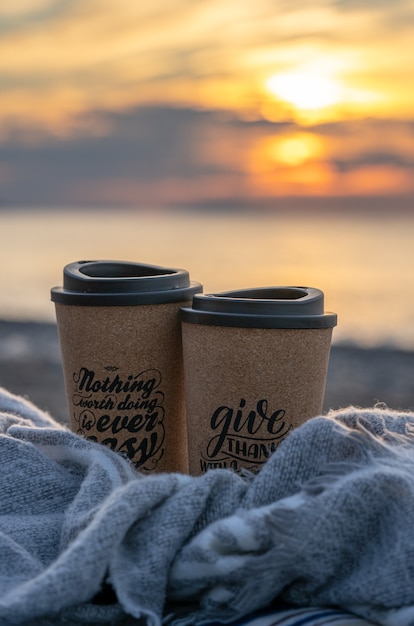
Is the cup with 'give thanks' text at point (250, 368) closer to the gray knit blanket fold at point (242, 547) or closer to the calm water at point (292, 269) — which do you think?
the gray knit blanket fold at point (242, 547)

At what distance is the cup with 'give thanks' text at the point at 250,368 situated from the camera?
1.09m

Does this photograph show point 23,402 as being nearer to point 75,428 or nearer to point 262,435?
point 75,428

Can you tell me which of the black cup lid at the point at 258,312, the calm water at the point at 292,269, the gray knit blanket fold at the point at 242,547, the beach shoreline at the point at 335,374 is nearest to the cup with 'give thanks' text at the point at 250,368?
the black cup lid at the point at 258,312

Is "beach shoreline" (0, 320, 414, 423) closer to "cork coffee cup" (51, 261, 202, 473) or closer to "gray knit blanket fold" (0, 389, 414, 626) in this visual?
"cork coffee cup" (51, 261, 202, 473)

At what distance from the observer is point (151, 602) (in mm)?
857

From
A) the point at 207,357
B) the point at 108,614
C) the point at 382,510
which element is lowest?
the point at 108,614

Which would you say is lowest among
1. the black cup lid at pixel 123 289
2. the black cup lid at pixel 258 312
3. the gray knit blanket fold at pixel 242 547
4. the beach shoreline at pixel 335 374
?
the beach shoreline at pixel 335 374

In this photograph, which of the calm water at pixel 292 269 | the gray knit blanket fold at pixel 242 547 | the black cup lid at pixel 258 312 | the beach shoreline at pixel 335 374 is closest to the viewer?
the gray knit blanket fold at pixel 242 547

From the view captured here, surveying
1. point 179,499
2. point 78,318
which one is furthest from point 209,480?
point 78,318

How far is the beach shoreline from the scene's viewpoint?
5980mm

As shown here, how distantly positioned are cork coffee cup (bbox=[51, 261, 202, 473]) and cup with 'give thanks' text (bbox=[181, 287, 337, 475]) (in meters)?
0.06

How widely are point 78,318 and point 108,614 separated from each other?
0.46 m

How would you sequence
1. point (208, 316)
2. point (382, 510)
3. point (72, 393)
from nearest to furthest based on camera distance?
point (382, 510)
point (208, 316)
point (72, 393)

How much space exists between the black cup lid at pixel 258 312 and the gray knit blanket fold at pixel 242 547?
0.20 m
